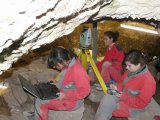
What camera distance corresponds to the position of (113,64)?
6.20 metres

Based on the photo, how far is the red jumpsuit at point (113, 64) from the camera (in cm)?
600

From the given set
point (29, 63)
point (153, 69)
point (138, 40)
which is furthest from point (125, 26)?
point (29, 63)

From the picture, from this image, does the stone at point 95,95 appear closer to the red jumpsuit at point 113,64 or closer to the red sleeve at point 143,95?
the red jumpsuit at point 113,64

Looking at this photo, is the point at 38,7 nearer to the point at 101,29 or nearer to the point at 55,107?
the point at 55,107

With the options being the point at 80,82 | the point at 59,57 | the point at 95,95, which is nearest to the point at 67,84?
the point at 80,82

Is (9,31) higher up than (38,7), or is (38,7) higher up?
(38,7)

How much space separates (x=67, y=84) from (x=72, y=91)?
0.15 m

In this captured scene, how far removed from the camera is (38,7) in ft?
6.47


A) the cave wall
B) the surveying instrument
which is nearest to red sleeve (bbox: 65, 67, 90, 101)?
the cave wall

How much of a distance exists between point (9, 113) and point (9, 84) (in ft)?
3.09

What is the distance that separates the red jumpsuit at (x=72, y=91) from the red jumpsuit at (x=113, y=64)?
1916 mm

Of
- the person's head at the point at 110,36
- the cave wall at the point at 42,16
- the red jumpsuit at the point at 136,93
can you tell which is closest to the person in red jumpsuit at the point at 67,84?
the red jumpsuit at the point at 136,93

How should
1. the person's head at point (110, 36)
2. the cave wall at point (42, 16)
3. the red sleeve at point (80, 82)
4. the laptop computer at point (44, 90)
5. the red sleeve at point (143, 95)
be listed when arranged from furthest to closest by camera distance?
the person's head at point (110, 36), the laptop computer at point (44, 90), the red sleeve at point (80, 82), the red sleeve at point (143, 95), the cave wall at point (42, 16)

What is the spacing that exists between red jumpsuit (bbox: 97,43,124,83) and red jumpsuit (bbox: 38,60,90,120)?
1.92 m
